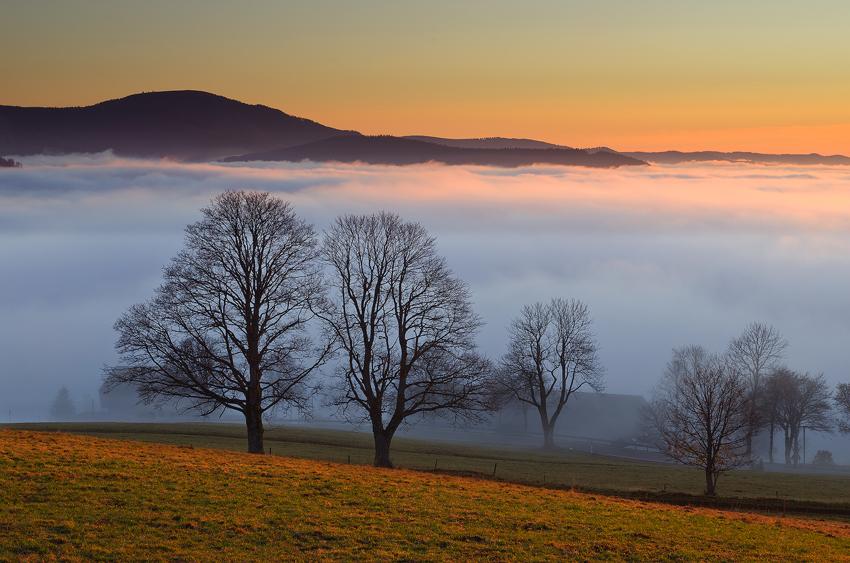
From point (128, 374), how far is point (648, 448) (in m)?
86.7

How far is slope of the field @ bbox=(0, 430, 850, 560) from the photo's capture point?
74.1 ft

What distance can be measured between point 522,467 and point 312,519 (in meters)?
39.5

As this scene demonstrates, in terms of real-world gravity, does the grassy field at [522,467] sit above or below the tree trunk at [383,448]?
below

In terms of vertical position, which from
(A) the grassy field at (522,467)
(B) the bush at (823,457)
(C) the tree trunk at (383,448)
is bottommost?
(B) the bush at (823,457)

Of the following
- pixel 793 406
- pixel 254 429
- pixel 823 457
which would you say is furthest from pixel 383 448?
pixel 823 457

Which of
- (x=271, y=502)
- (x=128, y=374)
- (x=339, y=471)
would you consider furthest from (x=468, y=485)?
(x=128, y=374)

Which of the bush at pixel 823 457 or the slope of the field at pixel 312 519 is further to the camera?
the bush at pixel 823 457

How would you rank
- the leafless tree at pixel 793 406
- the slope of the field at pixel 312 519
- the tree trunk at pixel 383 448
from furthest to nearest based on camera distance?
the leafless tree at pixel 793 406, the tree trunk at pixel 383 448, the slope of the field at pixel 312 519

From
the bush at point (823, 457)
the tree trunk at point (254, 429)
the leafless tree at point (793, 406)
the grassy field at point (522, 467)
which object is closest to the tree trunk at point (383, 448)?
the grassy field at point (522, 467)

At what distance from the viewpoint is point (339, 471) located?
37.1m

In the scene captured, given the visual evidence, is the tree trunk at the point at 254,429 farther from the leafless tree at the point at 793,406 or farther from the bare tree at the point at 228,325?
the leafless tree at the point at 793,406

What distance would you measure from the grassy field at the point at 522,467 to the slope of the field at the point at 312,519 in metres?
13.8

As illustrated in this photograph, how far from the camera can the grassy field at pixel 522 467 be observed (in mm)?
51406

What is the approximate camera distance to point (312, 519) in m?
26.0
